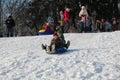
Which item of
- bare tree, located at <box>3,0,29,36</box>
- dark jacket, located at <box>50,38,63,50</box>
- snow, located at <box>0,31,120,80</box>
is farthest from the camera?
bare tree, located at <box>3,0,29,36</box>

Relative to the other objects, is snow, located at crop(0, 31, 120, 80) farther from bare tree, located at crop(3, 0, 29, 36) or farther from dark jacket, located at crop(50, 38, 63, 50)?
bare tree, located at crop(3, 0, 29, 36)

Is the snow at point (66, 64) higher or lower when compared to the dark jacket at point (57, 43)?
lower

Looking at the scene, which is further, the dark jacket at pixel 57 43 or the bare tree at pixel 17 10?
the bare tree at pixel 17 10

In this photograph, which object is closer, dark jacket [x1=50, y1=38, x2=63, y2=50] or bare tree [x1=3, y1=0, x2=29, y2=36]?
dark jacket [x1=50, y1=38, x2=63, y2=50]

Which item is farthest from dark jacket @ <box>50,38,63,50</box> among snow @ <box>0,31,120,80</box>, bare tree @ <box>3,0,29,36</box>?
bare tree @ <box>3,0,29,36</box>

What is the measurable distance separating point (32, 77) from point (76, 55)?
3.21 metres

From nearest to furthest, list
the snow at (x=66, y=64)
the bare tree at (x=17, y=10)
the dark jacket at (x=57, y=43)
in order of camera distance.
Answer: the snow at (x=66, y=64) < the dark jacket at (x=57, y=43) < the bare tree at (x=17, y=10)

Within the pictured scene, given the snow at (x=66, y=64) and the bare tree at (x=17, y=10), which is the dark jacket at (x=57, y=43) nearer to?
the snow at (x=66, y=64)

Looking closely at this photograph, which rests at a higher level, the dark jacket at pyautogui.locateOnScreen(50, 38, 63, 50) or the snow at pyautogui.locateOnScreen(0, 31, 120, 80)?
the dark jacket at pyautogui.locateOnScreen(50, 38, 63, 50)

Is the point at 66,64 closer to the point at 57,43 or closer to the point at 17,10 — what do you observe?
the point at 57,43

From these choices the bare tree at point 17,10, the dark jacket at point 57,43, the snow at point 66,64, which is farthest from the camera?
the bare tree at point 17,10

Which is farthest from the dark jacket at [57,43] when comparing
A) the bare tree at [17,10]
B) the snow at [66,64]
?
the bare tree at [17,10]

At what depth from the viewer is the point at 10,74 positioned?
1342 centimetres

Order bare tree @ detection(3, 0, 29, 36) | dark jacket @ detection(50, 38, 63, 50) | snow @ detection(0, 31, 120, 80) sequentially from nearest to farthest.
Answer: snow @ detection(0, 31, 120, 80)
dark jacket @ detection(50, 38, 63, 50)
bare tree @ detection(3, 0, 29, 36)
